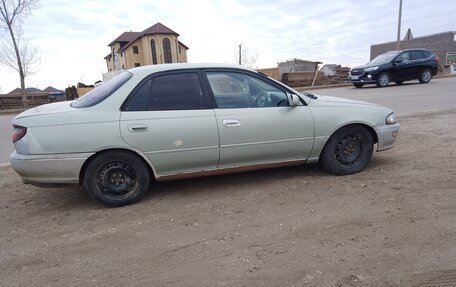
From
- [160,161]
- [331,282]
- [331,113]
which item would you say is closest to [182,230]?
[160,161]

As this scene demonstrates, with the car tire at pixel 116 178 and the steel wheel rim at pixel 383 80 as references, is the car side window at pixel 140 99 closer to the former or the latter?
the car tire at pixel 116 178

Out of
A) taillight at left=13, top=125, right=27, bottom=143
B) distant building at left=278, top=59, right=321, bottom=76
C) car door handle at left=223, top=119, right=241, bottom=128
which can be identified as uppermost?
distant building at left=278, top=59, right=321, bottom=76

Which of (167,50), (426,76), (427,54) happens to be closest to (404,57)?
(427,54)

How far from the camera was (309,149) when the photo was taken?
4.44 meters

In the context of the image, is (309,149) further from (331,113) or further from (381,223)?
(381,223)

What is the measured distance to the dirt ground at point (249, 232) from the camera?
8.62ft

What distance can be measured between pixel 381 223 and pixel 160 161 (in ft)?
7.80

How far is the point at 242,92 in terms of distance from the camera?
4.30 m

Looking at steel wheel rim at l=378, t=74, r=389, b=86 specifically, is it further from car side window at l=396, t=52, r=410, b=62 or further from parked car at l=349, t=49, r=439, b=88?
car side window at l=396, t=52, r=410, b=62

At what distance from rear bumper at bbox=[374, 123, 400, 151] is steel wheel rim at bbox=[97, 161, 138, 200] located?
10.5 ft

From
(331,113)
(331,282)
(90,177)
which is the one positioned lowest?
(331,282)

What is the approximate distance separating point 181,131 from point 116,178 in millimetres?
908

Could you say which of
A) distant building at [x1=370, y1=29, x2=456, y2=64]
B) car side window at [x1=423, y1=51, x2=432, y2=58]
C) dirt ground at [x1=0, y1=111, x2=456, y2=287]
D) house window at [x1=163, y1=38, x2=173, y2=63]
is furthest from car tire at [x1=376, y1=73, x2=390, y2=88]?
house window at [x1=163, y1=38, x2=173, y2=63]

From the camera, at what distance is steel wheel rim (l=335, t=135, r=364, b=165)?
459cm
